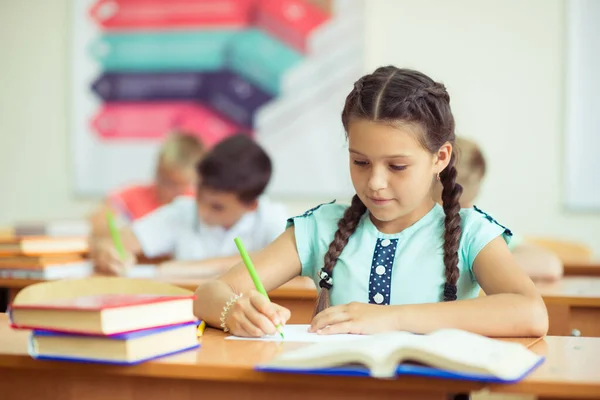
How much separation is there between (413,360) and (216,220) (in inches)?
76.0

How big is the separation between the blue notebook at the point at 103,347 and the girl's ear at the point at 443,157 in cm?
69

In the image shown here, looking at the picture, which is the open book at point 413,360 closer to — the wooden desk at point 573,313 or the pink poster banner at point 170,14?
the wooden desk at point 573,313

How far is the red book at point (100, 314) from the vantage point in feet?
3.59

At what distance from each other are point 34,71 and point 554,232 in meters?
2.93

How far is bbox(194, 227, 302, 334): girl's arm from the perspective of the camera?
150 cm

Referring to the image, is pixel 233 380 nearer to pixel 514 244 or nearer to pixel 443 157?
pixel 443 157

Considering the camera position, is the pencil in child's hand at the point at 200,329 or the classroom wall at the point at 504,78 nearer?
the pencil in child's hand at the point at 200,329

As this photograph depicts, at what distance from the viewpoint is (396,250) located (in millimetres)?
1668

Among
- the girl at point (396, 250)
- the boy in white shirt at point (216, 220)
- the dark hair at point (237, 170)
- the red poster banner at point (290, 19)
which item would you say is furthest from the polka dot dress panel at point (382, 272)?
the red poster banner at point (290, 19)

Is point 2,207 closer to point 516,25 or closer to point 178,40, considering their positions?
point 178,40

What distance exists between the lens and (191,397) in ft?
3.73

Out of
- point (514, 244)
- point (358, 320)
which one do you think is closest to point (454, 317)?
point (358, 320)

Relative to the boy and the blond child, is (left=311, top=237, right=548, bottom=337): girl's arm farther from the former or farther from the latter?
the boy

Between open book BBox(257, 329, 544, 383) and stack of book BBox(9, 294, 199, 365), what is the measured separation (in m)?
0.18
